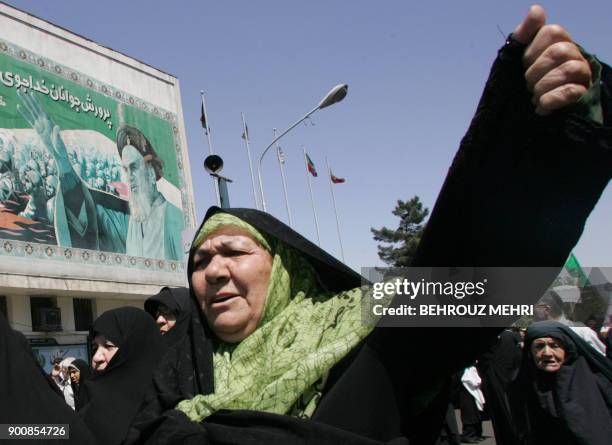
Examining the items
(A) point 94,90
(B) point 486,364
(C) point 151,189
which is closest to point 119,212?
(C) point 151,189

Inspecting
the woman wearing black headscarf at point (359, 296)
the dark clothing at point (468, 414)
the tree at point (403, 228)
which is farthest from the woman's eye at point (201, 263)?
the tree at point (403, 228)

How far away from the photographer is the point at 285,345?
5.82 feet

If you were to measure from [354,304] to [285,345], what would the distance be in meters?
0.20

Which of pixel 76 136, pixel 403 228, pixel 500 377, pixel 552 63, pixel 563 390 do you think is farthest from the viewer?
pixel 403 228

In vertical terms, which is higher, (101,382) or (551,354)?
(101,382)

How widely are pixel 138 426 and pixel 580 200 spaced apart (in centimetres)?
116

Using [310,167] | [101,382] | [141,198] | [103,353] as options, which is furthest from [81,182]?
[101,382]

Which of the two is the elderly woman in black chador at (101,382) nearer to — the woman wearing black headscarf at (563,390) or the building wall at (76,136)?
the woman wearing black headscarf at (563,390)

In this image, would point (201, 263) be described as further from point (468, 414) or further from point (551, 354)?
point (468, 414)

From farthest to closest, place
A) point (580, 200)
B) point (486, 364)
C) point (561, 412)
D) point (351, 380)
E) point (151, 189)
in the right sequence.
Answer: point (151, 189)
point (486, 364)
point (561, 412)
point (351, 380)
point (580, 200)

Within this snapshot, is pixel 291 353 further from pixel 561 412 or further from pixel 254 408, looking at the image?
pixel 561 412

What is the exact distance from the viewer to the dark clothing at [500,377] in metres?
5.42

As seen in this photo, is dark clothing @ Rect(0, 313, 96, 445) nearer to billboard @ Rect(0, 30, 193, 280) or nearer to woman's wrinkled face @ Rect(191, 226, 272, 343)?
woman's wrinkled face @ Rect(191, 226, 272, 343)

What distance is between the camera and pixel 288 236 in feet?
6.49
